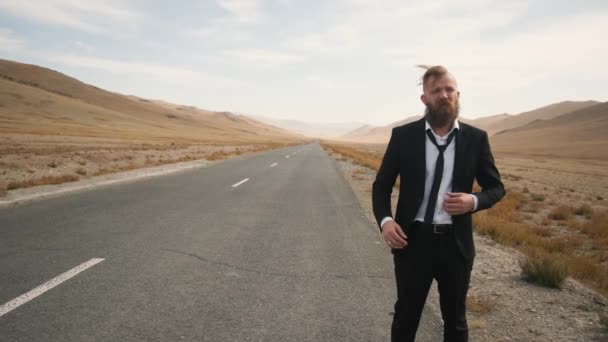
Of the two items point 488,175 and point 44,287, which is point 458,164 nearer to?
point 488,175

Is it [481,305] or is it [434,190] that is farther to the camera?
[481,305]

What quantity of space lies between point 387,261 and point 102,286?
3690 millimetres

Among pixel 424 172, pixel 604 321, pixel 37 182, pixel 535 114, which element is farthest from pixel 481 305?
pixel 535 114

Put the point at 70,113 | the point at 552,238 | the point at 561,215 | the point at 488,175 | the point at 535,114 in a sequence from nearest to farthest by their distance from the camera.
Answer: the point at 488,175, the point at 552,238, the point at 561,215, the point at 70,113, the point at 535,114

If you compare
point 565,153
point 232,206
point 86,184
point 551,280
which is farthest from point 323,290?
point 565,153

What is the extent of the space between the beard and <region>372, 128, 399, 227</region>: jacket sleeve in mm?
245

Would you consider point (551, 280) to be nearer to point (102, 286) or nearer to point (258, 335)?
point (258, 335)

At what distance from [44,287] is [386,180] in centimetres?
380

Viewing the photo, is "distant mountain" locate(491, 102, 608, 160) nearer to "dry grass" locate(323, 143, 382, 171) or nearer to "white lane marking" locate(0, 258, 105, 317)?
"dry grass" locate(323, 143, 382, 171)

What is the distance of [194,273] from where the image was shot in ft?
15.2

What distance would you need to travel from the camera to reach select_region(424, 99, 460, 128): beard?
228 cm

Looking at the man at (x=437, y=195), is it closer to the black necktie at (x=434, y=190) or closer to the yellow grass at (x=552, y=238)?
the black necktie at (x=434, y=190)

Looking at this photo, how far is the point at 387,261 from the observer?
5410 mm

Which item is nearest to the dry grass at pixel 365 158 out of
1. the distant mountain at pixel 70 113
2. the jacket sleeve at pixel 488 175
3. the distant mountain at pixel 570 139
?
the jacket sleeve at pixel 488 175
